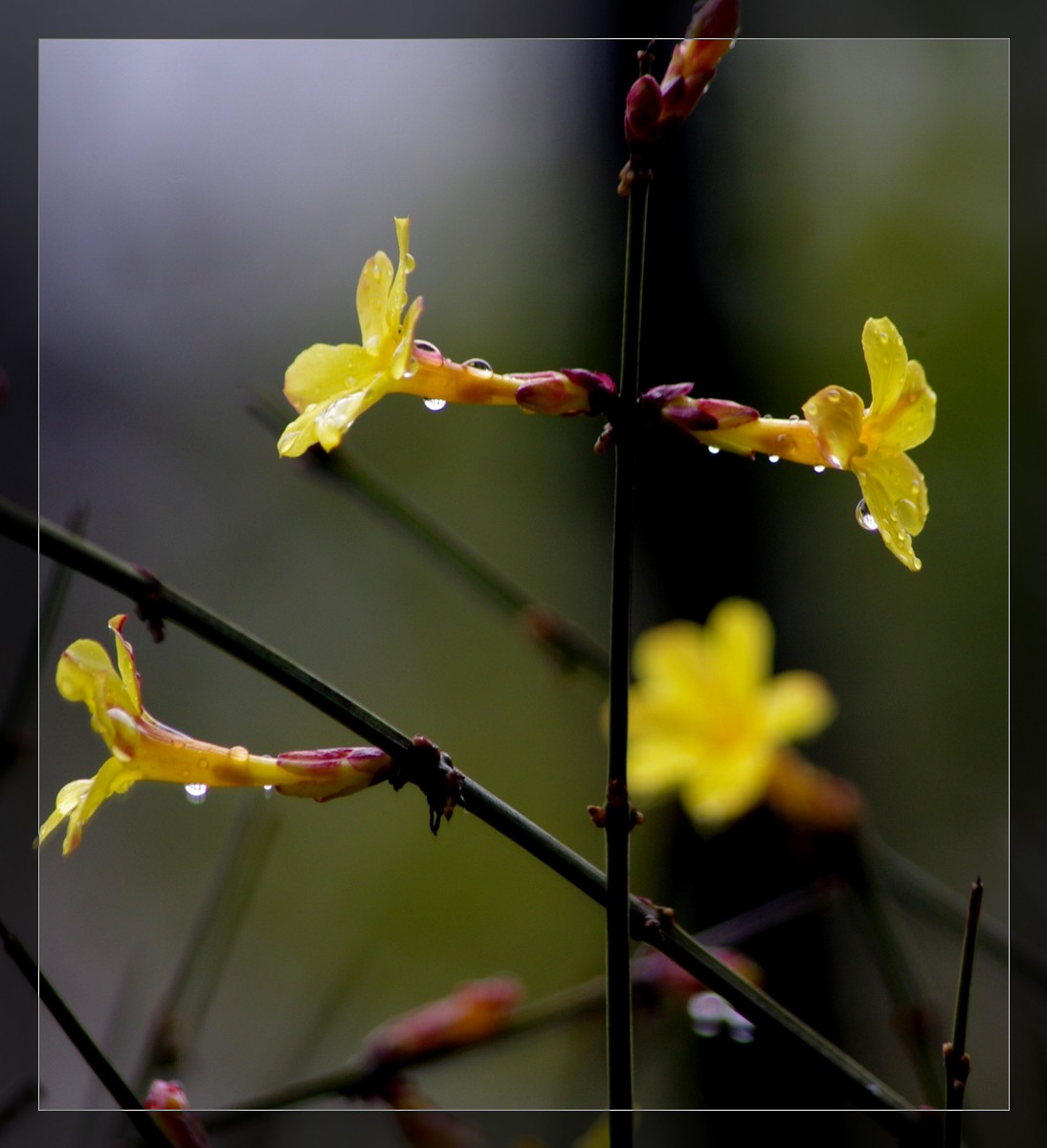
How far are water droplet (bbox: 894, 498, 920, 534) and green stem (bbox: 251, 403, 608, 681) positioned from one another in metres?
0.42

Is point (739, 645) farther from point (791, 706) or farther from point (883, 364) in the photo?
point (883, 364)

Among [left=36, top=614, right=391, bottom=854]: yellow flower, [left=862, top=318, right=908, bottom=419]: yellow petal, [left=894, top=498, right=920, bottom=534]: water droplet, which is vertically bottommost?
[left=36, top=614, right=391, bottom=854]: yellow flower

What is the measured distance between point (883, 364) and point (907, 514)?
0.36 ft

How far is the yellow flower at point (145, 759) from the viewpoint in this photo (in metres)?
0.72

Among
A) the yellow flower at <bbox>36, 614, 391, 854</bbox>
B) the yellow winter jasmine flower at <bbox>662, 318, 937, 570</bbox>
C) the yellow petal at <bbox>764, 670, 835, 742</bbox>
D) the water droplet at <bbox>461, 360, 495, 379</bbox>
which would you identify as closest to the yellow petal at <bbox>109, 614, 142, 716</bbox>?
the yellow flower at <bbox>36, 614, 391, 854</bbox>

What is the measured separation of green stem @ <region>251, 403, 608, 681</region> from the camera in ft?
3.63

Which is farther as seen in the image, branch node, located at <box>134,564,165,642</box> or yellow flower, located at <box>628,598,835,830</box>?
yellow flower, located at <box>628,598,835,830</box>

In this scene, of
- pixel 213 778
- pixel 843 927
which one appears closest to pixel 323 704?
pixel 213 778

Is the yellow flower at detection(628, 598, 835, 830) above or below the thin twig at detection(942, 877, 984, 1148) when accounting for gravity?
above

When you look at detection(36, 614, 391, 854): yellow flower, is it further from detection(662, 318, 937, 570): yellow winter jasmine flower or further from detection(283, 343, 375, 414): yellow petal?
detection(662, 318, 937, 570): yellow winter jasmine flower

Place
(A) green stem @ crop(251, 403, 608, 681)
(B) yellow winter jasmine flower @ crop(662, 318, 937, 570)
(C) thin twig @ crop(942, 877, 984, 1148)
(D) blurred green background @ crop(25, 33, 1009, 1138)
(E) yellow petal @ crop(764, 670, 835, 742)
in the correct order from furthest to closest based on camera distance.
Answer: (E) yellow petal @ crop(764, 670, 835, 742) → (D) blurred green background @ crop(25, 33, 1009, 1138) → (A) green stem @ crop(251, 403, 608, 681) → (B) yellow winter jasmine flower @ crop(662, 318, 937, 570) → (C) thin twig @ crop(942, 877, 984, 1148)

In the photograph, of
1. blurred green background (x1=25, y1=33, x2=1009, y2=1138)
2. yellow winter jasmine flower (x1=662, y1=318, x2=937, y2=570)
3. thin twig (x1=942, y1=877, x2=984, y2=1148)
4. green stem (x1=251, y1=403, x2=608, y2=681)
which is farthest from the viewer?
blurred green background (x1=25, y1=33, x2=1009, y2=1138)

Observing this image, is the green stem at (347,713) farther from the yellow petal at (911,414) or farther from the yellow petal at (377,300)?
the yellow petal at (911,414)

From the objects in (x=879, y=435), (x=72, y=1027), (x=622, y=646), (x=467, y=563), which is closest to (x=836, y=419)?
(x=879, y=435)
